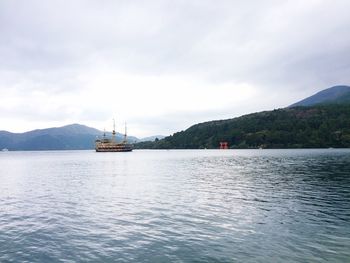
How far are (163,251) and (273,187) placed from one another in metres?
41.1

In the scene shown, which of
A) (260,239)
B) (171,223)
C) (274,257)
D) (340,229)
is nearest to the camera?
(274,257)

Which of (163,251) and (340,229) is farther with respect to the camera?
(340,229)

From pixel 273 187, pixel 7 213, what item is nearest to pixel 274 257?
pixel 7 213

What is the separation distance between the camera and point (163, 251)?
81.6ft

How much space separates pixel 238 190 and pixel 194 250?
34487mm

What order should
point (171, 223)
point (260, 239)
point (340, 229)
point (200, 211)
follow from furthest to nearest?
point (200, 211) → point (171, 223) → point (340, 229) → point (260, 239)

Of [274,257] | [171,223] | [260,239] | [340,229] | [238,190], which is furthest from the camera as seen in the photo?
[238,190]

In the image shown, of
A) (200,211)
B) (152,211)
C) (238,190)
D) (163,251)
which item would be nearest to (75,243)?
(163,251)

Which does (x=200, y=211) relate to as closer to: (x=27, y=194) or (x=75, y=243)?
(x=75, y=243)

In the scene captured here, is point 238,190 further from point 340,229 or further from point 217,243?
point 217,243

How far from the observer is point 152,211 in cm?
4056

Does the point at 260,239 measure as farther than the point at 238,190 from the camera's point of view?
No

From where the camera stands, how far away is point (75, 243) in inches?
1085

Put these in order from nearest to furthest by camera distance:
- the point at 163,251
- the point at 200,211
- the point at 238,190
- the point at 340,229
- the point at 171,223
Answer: the point at 163,251
the point at 340,229
the point at 171,223
the point at 200,211
the point at 238,190
